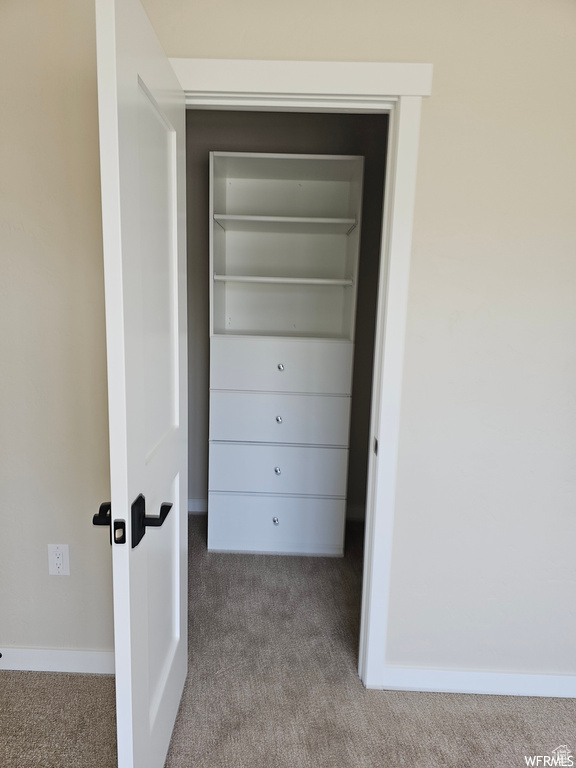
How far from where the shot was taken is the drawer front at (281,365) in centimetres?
258

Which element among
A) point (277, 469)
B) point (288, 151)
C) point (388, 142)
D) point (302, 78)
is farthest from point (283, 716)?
point (288, 151)

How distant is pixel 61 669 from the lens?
1.82m

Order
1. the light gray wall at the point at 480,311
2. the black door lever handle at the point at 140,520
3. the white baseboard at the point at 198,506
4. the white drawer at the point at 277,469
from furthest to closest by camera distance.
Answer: the white baseboard at the point at 198,506 < the white drawer at the point at 277,469 < the light gray wall at the point at 480,311 < the black door lever handle at the point at 140,520

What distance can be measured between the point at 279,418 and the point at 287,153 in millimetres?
1487

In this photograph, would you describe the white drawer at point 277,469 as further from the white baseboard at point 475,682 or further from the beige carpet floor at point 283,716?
the white baseboard at point 475,682

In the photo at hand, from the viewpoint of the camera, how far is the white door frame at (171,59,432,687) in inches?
58.4

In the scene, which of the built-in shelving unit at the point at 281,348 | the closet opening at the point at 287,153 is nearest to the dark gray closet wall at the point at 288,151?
the closet opening at the point at 287,153

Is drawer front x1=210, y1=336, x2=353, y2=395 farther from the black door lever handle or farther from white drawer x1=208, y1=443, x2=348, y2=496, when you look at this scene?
the black door lever handle

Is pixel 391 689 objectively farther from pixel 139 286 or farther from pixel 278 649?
pixel 139 286

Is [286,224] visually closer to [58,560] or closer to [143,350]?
[143,350]

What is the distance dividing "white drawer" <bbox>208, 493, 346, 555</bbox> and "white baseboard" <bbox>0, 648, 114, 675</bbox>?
97cm

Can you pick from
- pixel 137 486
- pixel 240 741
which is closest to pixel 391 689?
pixel 240 741

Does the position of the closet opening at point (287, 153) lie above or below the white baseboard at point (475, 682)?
above

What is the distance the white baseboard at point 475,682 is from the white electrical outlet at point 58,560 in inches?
46.4
